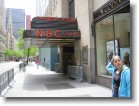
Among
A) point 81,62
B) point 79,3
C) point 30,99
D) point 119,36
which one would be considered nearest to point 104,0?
point 119,36

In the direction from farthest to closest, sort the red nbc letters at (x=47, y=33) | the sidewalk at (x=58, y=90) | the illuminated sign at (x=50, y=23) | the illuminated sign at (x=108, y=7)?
the illuminated sign at (x=50, y=23) < the red nbc letters at (x=47, y=33) < the sidewalk at (x=58, y=90) < the illuminated sign at (x=108, y=7)

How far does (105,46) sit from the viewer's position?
489 inches

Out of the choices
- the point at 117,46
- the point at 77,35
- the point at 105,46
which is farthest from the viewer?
the point at 77,35

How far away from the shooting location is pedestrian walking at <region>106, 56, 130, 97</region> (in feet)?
14.1

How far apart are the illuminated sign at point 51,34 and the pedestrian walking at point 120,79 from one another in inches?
386

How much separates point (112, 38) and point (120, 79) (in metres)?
7.35

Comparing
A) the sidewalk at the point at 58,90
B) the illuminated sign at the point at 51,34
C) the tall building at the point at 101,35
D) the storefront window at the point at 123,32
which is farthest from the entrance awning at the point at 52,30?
the storefront window at the point at 123,32

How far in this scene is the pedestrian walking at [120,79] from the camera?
14.1 ft

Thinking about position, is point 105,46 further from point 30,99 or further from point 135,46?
point 30,99

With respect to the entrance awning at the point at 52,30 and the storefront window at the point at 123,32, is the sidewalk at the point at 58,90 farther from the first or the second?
the entrance awning at the point at 52,30

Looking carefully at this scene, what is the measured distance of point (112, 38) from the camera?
37.8 feet

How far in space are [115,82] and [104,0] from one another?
7702 millimetres

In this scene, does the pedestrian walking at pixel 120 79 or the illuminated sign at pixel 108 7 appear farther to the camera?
the illuminated sign at pixel 108 7

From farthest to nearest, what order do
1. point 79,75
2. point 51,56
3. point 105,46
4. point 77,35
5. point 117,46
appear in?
point 51,56, point 77,35, point 79,75, point 105,46, point 117,46
